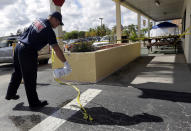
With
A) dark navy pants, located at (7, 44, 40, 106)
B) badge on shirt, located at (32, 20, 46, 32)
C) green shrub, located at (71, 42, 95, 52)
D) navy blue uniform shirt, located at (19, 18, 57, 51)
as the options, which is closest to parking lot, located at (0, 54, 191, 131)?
dark navy pants, located at (7, 44, 40, 106)

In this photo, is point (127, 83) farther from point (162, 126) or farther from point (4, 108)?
point (4, 108)

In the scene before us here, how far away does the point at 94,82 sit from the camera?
4.62 metres

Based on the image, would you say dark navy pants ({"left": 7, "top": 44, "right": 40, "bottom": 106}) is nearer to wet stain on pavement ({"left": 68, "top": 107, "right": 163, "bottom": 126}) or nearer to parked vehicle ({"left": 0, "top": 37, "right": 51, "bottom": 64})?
wet stain on pavement ({"left": 68, "top": 107, "right": 163, "bottom": 126})

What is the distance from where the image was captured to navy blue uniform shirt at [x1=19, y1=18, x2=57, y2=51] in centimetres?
288

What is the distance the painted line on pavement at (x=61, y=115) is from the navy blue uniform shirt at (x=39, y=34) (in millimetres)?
1293

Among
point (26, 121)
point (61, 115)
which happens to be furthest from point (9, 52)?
point (61, 115)

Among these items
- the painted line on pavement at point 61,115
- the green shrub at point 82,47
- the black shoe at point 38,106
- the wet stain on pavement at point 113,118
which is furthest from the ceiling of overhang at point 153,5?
the wet stain on pavement at point 113,118

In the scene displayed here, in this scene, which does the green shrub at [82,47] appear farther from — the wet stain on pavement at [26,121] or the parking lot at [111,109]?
the wet stain on pavement at [26,121]

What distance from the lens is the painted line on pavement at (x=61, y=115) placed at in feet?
8.29

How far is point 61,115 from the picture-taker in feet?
9.47

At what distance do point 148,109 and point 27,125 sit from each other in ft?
6.89

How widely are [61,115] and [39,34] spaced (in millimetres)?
1509

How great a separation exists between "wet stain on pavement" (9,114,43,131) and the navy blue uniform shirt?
1.27m

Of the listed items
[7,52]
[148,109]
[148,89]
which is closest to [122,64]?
[148,89]
